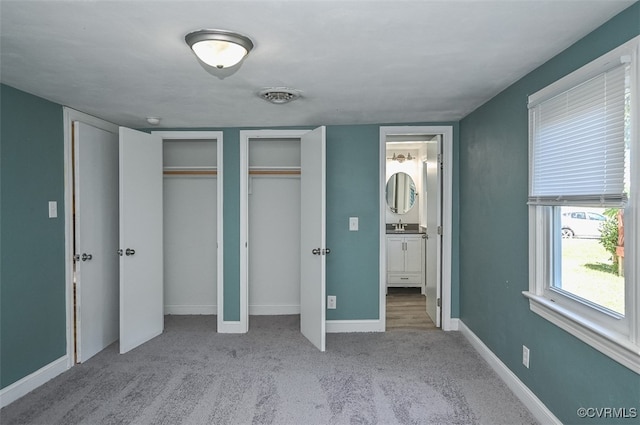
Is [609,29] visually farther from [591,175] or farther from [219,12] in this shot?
[219,12]

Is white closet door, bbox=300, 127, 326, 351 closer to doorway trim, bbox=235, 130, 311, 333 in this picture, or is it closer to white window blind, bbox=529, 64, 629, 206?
doorway trim, bbox=235, 130, 311, 333

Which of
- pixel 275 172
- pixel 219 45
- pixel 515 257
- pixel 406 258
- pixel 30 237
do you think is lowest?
pixel 406 258

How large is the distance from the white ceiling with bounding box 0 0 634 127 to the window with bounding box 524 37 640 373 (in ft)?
1.02

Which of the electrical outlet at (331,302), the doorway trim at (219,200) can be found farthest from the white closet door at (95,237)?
the electrical outlet at (331,302)

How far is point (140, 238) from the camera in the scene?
142 inches

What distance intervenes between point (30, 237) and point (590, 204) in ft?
11.7

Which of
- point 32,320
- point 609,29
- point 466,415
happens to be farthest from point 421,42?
point 32,320

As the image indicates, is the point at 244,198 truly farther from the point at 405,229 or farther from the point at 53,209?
the point at 405,229

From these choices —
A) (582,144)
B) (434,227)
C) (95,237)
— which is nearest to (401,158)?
(434,227)

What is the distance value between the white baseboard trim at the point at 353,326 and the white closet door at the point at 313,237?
0.31m

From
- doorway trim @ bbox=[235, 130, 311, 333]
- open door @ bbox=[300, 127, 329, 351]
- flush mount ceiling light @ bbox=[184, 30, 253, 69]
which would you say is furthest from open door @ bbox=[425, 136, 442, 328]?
flush mount ceiling light @ bbox=[184, 30, 253, 69]

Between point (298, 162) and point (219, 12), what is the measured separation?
2909mm

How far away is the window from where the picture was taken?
5.21 feet

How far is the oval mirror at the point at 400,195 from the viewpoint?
237 inches
